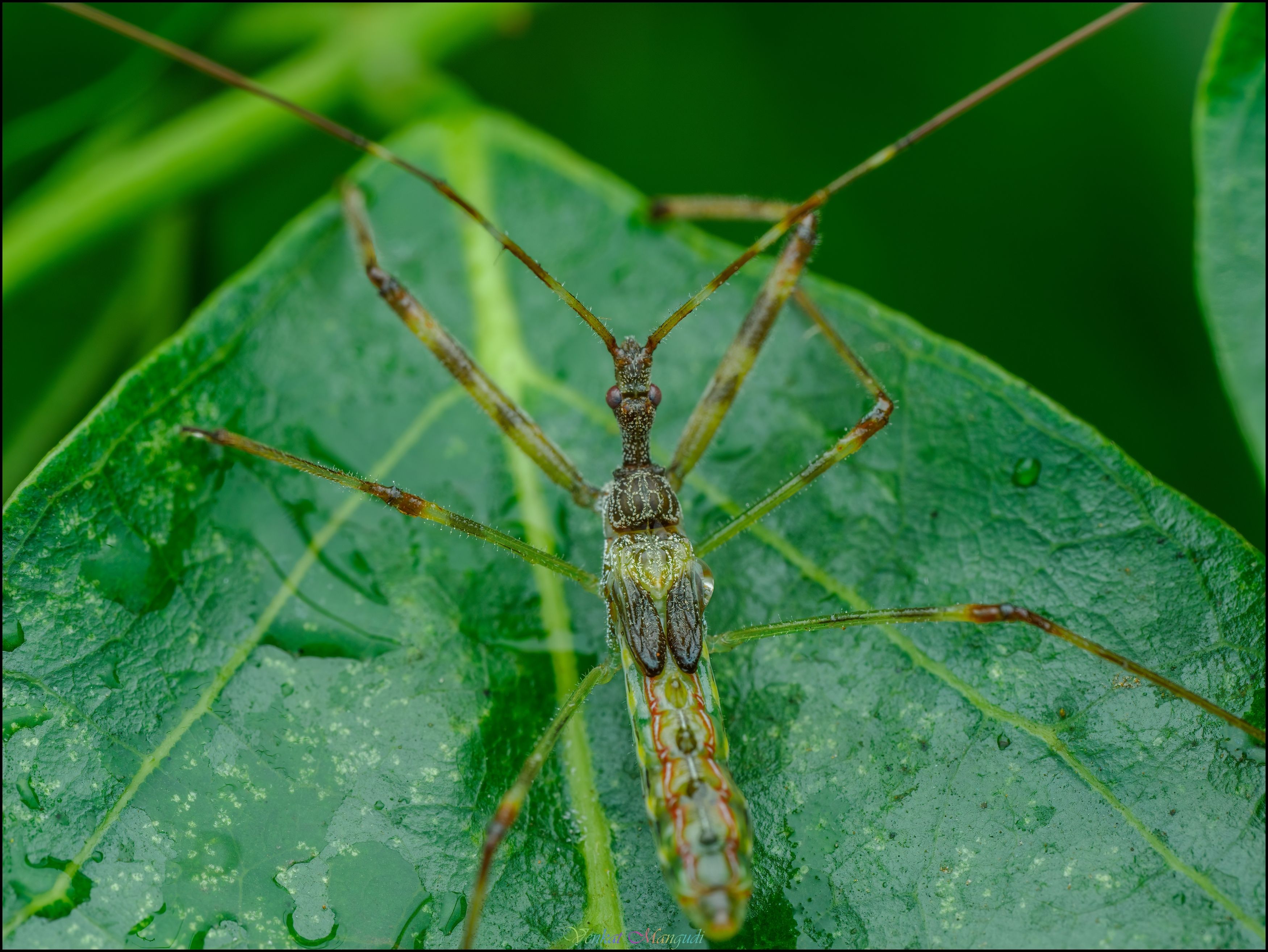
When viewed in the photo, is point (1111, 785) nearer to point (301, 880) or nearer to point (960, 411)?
point (960, 411)

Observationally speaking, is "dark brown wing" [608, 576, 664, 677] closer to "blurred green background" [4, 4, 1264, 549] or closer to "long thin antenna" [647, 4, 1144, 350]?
"long thin antenna" [647, 4, 1144, 350]

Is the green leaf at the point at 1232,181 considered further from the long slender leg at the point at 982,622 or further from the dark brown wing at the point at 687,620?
the dark brown wing at the point at 687,620

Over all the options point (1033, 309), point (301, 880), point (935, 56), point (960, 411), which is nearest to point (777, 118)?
point (935, 56)

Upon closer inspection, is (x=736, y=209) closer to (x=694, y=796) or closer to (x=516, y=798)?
(x=694, y=796)

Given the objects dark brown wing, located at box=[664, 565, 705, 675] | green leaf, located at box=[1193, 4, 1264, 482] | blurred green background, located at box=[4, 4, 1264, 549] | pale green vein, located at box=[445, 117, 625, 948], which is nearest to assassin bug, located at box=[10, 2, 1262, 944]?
dark brown wing, located at box=[664, 565, 705, 675]

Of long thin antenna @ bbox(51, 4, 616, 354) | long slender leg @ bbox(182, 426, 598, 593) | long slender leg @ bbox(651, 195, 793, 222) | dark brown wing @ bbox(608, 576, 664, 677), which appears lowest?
dark brown wing @ bbox(608, 576, 664, 677)
